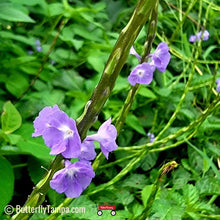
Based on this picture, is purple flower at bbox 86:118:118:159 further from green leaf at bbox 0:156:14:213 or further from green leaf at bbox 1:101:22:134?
green leaf at bbox 1:101:22:134

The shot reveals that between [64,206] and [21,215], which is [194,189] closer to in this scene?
[64,206]

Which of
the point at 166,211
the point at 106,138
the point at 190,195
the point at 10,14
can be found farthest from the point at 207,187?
the point at 10,14

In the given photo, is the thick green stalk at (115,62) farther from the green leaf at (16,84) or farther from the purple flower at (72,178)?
the green leaf at (16,84)

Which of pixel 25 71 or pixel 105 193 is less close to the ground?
pixel 25 71

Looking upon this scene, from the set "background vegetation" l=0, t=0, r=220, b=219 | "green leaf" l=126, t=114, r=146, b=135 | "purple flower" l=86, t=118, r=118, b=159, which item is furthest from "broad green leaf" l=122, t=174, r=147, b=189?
"purple flower" l=86, t=118, r=118, b=159

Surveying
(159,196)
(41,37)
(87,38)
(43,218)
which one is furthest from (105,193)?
(41,37)

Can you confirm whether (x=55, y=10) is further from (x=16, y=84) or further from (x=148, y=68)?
(x=148, y=68)

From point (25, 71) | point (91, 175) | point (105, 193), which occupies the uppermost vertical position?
point (91, 175)
